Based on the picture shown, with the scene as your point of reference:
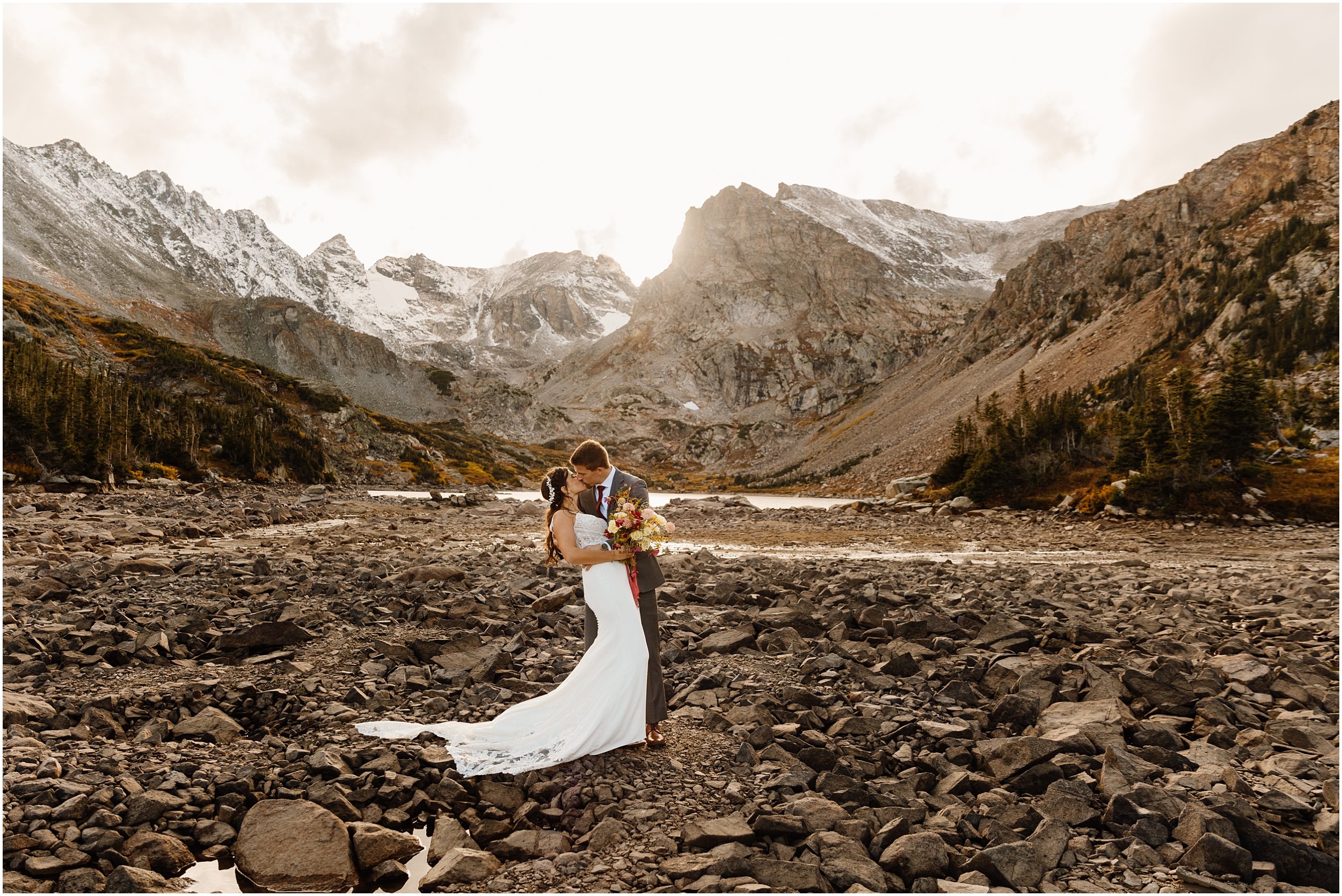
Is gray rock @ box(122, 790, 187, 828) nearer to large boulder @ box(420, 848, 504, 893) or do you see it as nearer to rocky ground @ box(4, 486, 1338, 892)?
rocky ground @ box(4, 486, 1338, 892)

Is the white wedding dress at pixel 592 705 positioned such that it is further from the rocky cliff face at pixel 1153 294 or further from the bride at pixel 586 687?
the rocky cliff face at pixel 1153 294

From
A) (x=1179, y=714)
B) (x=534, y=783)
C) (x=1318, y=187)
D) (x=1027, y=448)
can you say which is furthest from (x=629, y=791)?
(x=1318, y=187)

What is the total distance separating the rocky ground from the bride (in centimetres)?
29

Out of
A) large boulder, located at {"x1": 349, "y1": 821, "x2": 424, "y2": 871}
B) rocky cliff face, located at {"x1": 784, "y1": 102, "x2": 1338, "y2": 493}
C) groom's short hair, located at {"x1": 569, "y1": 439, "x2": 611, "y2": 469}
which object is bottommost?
large boulder, located at {"x1": 349, "y1": 821, "x2": 424, "y2": 871}

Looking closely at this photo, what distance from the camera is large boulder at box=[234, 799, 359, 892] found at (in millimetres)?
5316

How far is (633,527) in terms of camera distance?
7402mm

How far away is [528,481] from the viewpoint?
141 meters

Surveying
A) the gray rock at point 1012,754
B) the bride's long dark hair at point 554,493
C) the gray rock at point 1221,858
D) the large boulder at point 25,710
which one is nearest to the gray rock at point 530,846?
the bride's long dark hair at point 554,493

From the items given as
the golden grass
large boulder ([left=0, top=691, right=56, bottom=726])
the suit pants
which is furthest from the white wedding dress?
the golden grass

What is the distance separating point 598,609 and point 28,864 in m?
5.03

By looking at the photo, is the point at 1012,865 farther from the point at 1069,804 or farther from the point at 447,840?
the point at 447,840

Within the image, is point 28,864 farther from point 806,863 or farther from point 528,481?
point 528,481

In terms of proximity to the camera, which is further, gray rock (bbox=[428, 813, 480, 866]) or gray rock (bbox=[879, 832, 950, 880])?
gray rock (bbox=[428, 813, 480, 866])

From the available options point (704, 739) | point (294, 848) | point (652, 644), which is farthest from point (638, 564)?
point (294, 848)
